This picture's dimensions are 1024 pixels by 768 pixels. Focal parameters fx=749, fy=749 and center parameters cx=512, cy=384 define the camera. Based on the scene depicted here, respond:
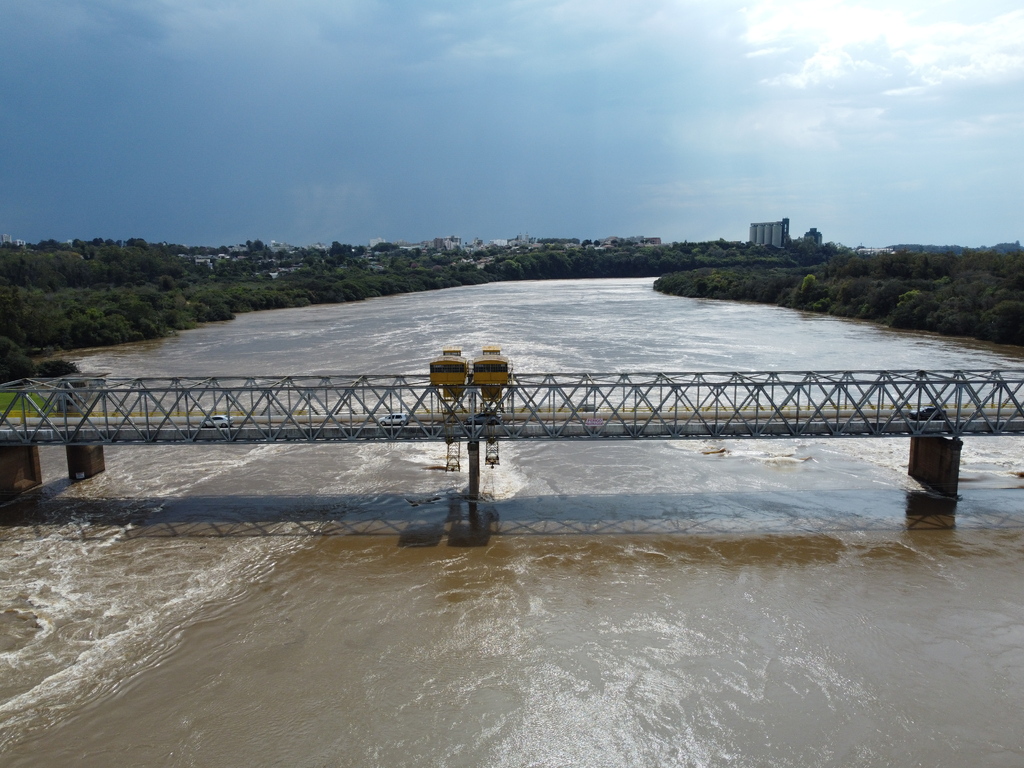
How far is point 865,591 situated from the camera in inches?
768

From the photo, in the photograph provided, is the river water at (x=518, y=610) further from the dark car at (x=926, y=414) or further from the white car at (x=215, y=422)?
the dark car at (x=926, y=414)

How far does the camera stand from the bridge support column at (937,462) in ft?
84.7

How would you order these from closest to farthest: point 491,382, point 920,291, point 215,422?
point 491,382 → point 215,422 → point 920,291

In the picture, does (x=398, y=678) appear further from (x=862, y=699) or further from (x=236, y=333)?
(x=236, y=333)

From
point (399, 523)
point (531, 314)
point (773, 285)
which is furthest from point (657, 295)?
point (399, 523)

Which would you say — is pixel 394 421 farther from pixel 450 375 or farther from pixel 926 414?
pixel 926 414

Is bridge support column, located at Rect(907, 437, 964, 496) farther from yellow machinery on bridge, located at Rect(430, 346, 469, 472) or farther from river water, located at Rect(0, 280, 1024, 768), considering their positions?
yellow machinery on bridge, located at Rect(430, 346, 469, 472)

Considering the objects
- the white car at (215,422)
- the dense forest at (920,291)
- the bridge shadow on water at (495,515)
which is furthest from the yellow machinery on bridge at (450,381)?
the dense forest at (920,291)

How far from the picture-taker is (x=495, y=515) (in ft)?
80.4

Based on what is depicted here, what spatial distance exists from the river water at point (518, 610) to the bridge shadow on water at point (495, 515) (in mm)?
126

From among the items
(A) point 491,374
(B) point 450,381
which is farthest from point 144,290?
(A) point 491,374

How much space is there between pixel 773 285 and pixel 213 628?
10859cm

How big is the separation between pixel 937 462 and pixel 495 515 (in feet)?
51.9

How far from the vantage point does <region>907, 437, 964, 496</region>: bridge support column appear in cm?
2581
